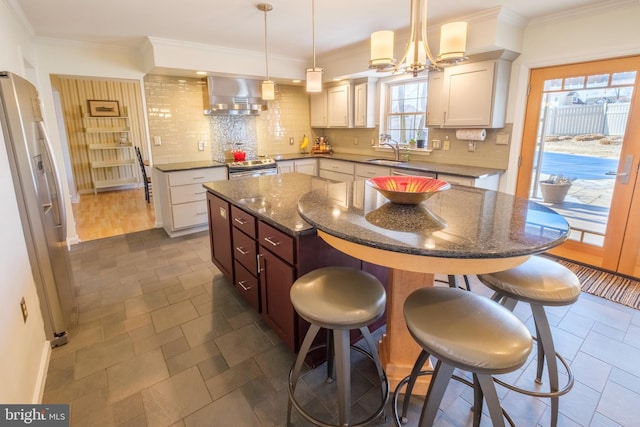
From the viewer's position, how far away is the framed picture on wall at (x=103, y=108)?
657 cm

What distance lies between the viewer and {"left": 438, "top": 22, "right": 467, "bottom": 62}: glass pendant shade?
1737mm

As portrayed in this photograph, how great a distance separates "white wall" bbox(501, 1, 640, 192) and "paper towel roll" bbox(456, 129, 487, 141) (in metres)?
0.29

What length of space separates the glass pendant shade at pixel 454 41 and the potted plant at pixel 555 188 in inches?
92.1

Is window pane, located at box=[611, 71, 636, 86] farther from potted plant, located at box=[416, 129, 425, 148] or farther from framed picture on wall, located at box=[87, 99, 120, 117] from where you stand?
framed picture on wall, located at box=[87, 99, 120, 117]

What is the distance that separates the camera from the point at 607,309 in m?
2.51

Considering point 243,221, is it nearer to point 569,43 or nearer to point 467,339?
point 467,339

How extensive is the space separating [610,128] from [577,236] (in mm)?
1072

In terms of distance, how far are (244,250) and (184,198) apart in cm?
221

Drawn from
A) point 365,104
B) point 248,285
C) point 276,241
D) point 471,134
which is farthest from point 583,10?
point 248,285

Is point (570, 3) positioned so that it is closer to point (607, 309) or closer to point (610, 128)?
point (610, 128)

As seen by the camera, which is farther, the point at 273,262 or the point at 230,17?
the point at 230,17

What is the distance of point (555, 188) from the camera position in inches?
133

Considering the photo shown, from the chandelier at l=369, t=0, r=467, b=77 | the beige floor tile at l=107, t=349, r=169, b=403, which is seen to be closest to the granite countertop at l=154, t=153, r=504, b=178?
the chandelier at l=369, t=0, r=467, b=77

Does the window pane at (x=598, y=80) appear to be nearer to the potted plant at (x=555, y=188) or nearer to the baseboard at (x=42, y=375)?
the potted plant at (x=555, y=188)
